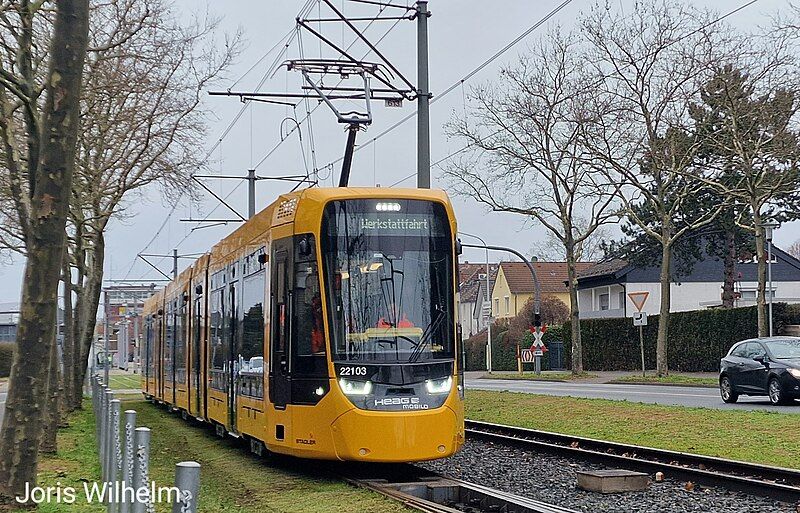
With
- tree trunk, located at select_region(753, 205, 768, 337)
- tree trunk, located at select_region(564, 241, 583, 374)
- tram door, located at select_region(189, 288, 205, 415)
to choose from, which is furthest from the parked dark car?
tree trunk, located at select_region(564, 241, 583, 374)

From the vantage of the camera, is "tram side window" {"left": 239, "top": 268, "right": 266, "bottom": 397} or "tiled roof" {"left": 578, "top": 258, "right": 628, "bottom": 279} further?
"tiled roof" {"left": 578, "top": 258, "right": 628, "bottom": 279}

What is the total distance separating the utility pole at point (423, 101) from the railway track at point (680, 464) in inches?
237

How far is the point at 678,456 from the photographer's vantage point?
1502 cm

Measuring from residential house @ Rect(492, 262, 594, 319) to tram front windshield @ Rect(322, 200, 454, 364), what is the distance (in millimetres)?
82600

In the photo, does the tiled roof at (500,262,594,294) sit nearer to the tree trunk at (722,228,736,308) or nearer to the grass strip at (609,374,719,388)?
the tree trunk at (722,228,736,308)

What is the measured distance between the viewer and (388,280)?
44.7 feet

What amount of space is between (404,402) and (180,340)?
44.8 ft

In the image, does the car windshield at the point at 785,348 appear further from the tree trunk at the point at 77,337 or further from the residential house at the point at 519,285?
the residential house at the point at 519,285

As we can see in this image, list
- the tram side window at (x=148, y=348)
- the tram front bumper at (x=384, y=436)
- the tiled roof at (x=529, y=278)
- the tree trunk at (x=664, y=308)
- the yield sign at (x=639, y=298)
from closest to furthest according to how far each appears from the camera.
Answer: the tram front bumper at (x=384, y=436)
the tram side window at (x=148, y=348)
the yield sign at (x=639, y=298)
the tree trunk at (x=664, y=308)
the tiled roof at (x=529, y=278)

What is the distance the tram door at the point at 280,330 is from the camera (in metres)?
14.0

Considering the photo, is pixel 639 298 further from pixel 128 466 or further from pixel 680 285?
pixel 680 285

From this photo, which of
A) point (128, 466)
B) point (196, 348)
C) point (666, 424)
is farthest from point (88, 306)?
point (128, 466)

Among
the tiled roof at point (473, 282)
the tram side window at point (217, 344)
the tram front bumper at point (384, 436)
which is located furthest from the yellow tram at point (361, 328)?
the tiled roof at point (473, 282)

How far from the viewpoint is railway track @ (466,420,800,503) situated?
12211 mm
